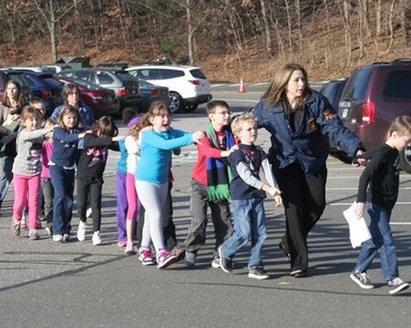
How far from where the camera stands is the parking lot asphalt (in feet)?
25.1

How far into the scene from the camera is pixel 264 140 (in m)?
24.2

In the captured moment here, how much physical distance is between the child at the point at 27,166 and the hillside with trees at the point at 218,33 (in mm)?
37550

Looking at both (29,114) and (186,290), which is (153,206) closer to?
(186,290)

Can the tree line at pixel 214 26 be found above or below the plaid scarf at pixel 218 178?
above

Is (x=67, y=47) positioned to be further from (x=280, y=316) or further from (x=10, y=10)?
(x=280, y=316)

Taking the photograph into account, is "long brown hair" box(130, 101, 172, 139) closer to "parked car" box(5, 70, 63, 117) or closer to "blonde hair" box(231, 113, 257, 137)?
"blonde hair" box(231, 113, 257, 137)

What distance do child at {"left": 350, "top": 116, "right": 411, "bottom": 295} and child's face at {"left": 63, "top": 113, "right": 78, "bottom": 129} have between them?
380 cm

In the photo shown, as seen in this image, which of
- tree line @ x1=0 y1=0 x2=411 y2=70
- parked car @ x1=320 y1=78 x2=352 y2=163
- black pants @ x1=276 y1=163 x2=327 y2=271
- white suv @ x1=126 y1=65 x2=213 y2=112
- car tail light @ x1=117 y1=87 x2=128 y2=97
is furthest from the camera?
tree line @ x1=0 y1=0 x2=411 y2=70

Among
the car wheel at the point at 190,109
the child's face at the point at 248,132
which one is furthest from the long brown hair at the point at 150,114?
the car wheel at the point at 190,109

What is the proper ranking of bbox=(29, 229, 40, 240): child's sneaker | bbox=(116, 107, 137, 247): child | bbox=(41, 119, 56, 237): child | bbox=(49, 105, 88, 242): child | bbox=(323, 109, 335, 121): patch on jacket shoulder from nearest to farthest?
bbox=(323, 109, 335, 121): patch on jacket shoulder → bbox=(116, 107, 137, 247): child → bbox=(49, 105, 88, 242): child → bbox=(29, 229, 40, 240): child's sneaker → bbox=(41, 119, 56, 237): child

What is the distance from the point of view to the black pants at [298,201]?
29.7ft

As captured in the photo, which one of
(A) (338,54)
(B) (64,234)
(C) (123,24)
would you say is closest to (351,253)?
(B) (64,234)

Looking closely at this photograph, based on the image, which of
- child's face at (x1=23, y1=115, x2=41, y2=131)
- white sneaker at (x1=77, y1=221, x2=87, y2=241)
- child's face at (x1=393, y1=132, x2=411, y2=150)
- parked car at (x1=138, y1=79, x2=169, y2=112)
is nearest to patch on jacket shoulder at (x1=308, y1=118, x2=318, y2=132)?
child's face at (x1=393, y1=132, x2=411, y2=150)

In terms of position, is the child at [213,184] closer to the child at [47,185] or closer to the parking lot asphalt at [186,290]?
the parking lot asphalt at [186,290]
